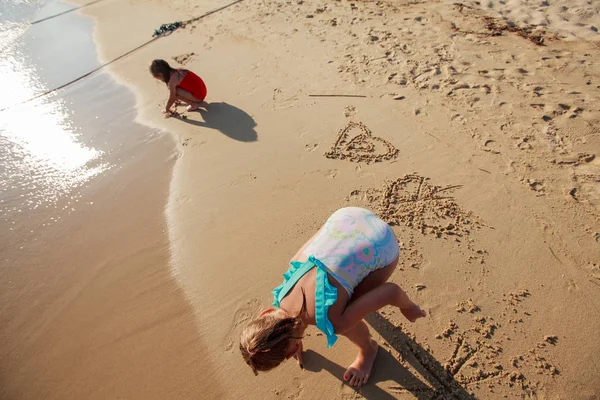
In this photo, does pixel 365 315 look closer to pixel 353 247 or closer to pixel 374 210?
pixel 353 247

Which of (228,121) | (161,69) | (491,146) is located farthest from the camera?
(161,69)

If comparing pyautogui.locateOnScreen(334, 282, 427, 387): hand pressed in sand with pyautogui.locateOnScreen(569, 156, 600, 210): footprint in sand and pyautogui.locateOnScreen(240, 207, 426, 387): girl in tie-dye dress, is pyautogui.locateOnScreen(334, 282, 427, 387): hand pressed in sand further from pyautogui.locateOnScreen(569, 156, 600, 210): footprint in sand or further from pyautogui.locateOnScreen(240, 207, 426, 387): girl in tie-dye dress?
pyautogui.locateOnScreen(569, 156, 600, 210): footprint in sand

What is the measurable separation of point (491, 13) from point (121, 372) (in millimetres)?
5877

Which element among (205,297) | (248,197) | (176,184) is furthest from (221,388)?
(176,184)

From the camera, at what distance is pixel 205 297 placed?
266 centimetres

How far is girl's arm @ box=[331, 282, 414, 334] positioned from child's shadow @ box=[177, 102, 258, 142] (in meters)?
2.52

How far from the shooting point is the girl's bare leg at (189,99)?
4.46 m

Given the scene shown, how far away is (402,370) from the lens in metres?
2.13

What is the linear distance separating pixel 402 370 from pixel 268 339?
3.04ft

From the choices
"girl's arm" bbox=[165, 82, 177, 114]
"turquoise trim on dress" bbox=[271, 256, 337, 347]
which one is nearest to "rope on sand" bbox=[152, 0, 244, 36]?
"girl's arm" bbox=[165, 82, 177, 114]

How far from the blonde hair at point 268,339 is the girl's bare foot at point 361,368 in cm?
58

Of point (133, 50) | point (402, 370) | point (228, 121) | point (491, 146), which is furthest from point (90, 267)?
point (133, 50)

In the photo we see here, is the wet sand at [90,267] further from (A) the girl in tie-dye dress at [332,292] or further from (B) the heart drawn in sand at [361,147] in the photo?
(B) the heart drawn in sand at [361,147]

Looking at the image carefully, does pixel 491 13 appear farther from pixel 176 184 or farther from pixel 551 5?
pixel 176 184
